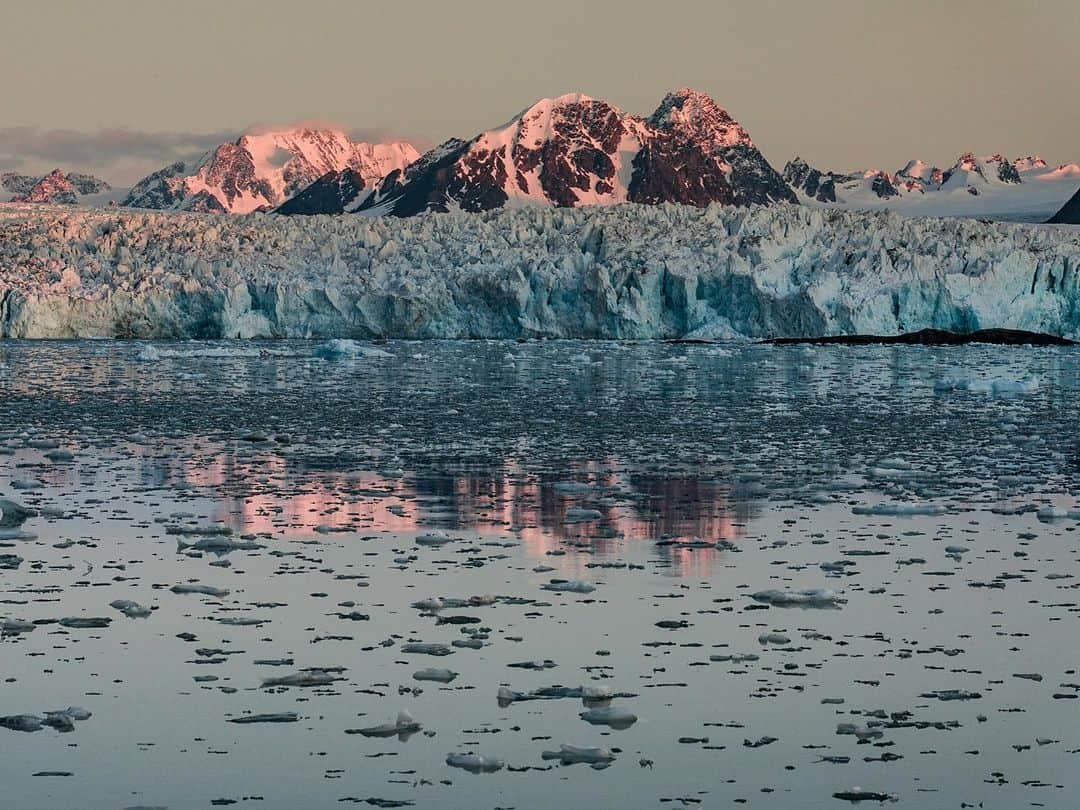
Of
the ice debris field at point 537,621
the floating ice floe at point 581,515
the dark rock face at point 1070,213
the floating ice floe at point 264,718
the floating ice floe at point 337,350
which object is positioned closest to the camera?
the ice debris field at point 537,621

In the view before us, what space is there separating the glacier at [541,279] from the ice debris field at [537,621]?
42.7 metres

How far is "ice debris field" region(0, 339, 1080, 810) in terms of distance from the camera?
19.7 feet

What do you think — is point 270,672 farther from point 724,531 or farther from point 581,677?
point 724,531

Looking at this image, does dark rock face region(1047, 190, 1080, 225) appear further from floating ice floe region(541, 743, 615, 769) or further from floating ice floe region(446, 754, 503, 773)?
floating ice floe region(446, 754, 503, 773)

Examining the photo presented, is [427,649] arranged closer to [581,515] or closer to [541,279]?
[581,515]

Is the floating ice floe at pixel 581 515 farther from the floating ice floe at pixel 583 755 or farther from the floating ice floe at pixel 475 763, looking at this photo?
the floating ice floe at pixel 475 763

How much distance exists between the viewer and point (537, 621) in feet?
28.0

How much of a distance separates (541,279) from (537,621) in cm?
5520

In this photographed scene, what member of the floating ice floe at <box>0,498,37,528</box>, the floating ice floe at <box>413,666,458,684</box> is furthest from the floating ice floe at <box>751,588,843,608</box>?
the floating ice floe at <box>0,498,37,528</box>

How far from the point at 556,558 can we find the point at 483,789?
4859 millimetres

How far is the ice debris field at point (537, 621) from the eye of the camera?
19.7ft

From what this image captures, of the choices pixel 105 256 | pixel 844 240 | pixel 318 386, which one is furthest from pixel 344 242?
pixel 318 386

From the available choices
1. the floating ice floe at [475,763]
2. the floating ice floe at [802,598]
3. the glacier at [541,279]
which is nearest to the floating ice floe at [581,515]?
the floating ice floe at [802,598]

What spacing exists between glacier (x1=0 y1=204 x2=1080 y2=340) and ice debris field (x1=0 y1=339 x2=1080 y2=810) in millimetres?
42666
